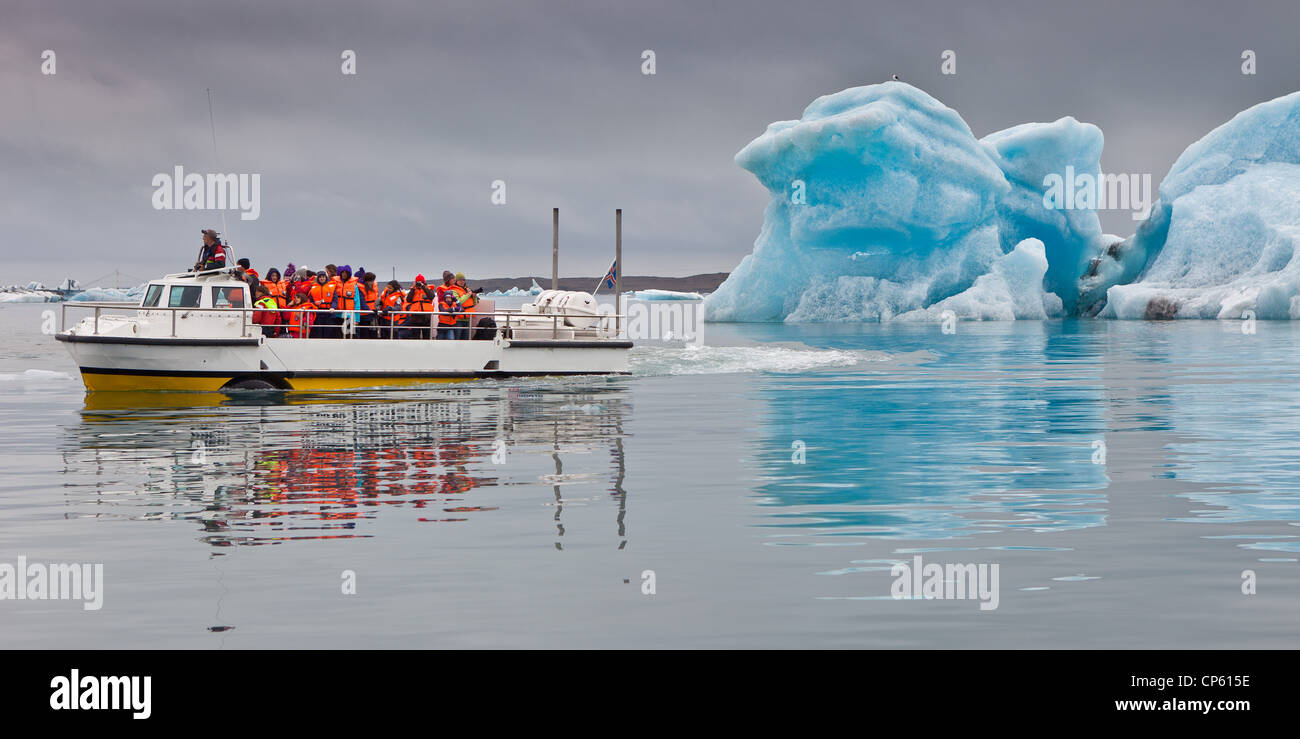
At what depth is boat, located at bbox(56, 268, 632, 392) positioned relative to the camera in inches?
898

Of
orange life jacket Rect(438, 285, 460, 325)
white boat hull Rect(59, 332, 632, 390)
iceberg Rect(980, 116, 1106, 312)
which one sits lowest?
white boat hull Rect(59, 332, 632, 390)

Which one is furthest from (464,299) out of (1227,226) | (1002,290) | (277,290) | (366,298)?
(1227,226)

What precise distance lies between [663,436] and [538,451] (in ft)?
7.82

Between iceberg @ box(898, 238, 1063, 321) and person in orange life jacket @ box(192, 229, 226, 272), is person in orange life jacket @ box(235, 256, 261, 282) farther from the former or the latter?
iceberg @ box(898, 238, 1063, 321)

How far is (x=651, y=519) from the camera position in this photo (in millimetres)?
10164

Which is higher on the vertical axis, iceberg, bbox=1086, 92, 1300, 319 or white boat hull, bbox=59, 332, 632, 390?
iceberg, bbox=1086, 92, 1300, 319

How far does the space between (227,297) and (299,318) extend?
1491mm

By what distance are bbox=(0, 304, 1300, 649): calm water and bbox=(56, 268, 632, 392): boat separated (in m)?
0.89

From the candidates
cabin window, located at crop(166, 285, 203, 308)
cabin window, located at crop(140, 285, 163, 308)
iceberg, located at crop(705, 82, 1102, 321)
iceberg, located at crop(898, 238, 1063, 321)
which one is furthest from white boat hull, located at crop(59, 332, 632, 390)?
iceberg, located at crop(898, 238, 1063, 321)

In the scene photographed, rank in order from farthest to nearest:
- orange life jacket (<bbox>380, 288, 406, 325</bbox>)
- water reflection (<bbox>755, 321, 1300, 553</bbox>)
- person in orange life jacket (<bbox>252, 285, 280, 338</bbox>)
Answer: orange life jacket (<bbox>380, 288, 406, 325</bbox>) → person in orange life jacket (<bbox>252, 285, 280, 338</bbox>) → water reflection (<bbox>755, 321, 1300, 553</bbox>)

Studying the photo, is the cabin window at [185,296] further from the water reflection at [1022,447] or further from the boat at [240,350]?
the water reflection at [1022,447]

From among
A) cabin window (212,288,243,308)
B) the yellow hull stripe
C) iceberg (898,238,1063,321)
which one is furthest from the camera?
iceberg (898,238,1063,321)

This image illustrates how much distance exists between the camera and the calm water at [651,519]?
6.85 metres
